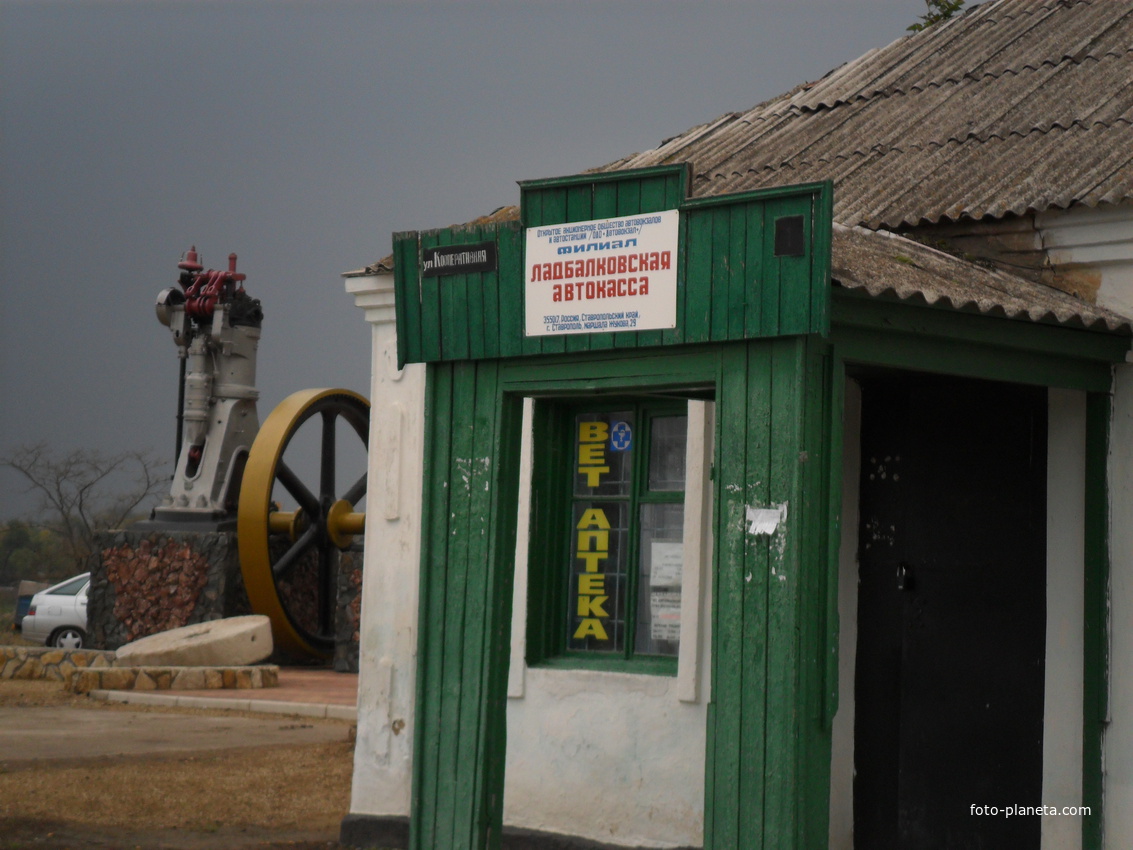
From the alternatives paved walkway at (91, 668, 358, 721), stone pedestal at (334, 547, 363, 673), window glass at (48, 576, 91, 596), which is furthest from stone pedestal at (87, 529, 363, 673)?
window glass at (48, 576, 91, 596)

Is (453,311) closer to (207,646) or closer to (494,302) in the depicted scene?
(494,302)

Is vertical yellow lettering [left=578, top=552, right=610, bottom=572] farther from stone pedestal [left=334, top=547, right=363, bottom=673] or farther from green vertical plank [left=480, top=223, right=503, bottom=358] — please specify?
stone pedestal [left=334, top=547, right=363, bottom=673]

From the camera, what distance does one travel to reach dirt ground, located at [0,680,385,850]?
8859 millimetres

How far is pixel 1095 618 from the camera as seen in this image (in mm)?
6883

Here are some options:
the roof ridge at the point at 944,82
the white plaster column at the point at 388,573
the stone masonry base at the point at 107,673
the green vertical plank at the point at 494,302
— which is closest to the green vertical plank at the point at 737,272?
the green vertical plank at the point at 494,302

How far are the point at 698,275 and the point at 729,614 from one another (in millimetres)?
1327

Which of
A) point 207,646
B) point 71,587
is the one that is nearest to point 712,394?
point 207,646

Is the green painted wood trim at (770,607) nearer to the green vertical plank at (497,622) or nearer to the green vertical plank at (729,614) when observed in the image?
the green vertical plank at (729,614)

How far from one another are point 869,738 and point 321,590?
49.8 feet

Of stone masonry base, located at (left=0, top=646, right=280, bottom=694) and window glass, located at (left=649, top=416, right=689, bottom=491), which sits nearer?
window glass, located at (left=649, top=416, right=689, bottom=491)

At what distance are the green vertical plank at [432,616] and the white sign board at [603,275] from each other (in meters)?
0.70

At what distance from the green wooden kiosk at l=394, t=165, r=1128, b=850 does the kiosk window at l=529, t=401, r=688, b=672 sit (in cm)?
177

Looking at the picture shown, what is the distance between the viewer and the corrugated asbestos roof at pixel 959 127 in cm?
766

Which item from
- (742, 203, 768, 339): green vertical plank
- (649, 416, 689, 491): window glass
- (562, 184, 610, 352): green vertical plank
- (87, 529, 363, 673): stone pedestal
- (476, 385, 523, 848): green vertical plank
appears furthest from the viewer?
(87, 529, 363, 673): stone pedestal
